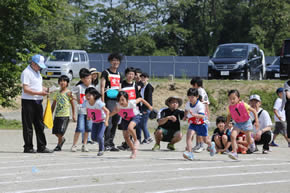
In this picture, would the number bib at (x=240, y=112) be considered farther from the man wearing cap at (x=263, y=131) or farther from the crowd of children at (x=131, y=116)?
the man wearing cap at (x=263, y=131)

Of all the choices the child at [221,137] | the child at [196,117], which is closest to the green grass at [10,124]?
the child at [221,137]

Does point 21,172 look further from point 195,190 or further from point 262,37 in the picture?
point 262,37

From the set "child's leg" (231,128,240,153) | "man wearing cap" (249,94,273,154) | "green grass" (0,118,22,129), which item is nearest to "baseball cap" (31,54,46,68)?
"child's leg" (231,128,240,153)

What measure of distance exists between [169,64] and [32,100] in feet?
121

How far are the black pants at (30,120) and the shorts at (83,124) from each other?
2.81 feet

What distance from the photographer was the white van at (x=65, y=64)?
34781mm

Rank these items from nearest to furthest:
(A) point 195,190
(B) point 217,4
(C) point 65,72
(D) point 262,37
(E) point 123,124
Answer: (A) point 195,190 < (E) point 123,124 < (C) point 65,72 < (D) point 262,37 < (B) point 217,4

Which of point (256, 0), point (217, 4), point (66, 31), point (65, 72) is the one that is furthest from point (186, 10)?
point (65, 72)

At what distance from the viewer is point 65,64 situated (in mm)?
34906

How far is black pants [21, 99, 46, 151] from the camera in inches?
488

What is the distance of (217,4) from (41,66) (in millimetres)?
50616

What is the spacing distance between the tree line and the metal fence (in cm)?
616

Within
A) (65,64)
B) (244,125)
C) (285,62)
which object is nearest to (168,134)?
(244,125)

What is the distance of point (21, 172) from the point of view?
31.5ft
